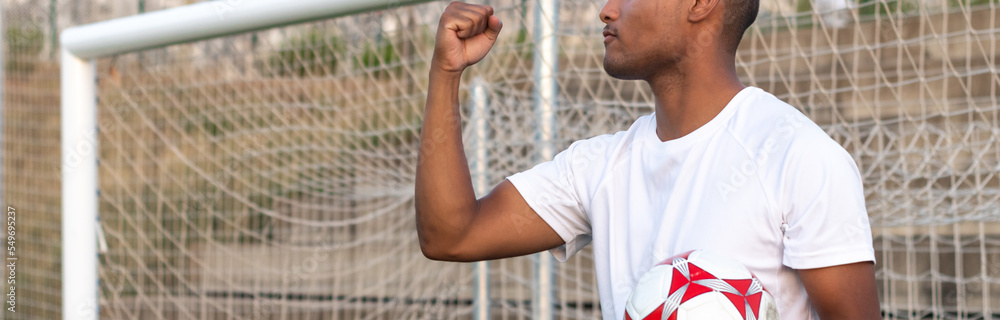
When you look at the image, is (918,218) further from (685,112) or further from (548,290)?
(685,112)

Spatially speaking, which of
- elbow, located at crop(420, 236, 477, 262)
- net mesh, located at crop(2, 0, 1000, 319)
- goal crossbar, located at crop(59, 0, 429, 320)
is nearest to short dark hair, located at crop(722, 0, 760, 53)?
elbow, located at crop(420, 236, 477, 262)

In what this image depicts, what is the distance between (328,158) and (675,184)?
3.74m

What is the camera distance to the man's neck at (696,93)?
1.46m

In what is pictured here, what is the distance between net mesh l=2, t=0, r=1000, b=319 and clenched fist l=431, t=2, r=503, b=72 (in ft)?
7.55

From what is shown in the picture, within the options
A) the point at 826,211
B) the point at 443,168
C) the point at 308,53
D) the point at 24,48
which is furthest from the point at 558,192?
the point at 24,48

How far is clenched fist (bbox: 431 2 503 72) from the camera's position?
1.55 meters

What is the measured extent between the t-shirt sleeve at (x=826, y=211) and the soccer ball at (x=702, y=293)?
0.08 m

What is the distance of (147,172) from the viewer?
5883mm

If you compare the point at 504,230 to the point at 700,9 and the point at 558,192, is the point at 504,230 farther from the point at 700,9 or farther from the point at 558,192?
the point at 700,9

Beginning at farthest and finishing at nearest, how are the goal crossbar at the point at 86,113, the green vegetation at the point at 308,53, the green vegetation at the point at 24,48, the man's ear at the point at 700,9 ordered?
the green vegetation at the point at 24,48, the green vegetation at the point at 308,53, the goal crossbar at the point at 86,113, the man's ear at the point at 700,9

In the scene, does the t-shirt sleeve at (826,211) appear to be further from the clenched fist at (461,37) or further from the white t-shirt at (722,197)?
the clenched fist at (461,37)

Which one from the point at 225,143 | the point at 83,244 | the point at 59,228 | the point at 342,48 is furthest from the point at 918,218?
the point at 59,228
